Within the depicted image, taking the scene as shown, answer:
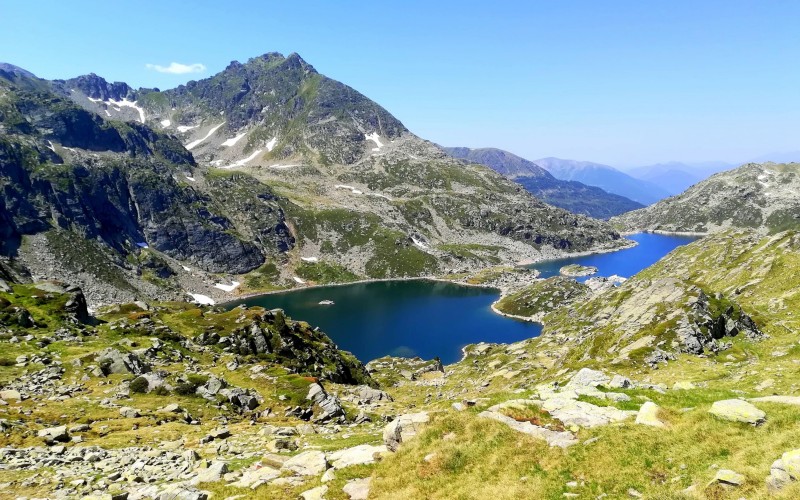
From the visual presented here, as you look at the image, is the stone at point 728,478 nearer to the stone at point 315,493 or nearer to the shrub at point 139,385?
the stone at point 315,493

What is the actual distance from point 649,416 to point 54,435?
36460 mm

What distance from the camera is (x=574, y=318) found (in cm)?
13188

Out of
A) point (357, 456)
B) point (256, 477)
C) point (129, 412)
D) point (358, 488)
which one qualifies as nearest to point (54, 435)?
point (129, 412)

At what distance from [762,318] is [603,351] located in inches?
909

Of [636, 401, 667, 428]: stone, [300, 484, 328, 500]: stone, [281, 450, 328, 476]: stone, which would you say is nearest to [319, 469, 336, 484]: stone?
[300, 484, 328, 500]: stone

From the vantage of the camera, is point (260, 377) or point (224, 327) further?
point (224, 327)

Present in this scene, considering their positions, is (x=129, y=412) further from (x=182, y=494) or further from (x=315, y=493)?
(x=315, y=493)

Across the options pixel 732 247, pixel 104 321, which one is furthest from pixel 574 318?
pixel 104 321

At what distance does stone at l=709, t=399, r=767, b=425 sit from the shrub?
47.3m

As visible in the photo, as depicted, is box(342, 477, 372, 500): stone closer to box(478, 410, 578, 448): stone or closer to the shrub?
box(478, 410, 578, 448): stone

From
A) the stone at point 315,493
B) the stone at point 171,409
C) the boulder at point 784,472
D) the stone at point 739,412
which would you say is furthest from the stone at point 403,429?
the stone at point 171,409

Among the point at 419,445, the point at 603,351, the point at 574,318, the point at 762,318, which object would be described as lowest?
the point at 574,318

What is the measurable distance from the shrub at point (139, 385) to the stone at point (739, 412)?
47262mm

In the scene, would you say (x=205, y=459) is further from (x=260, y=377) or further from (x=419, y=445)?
(x=260, y=377)
